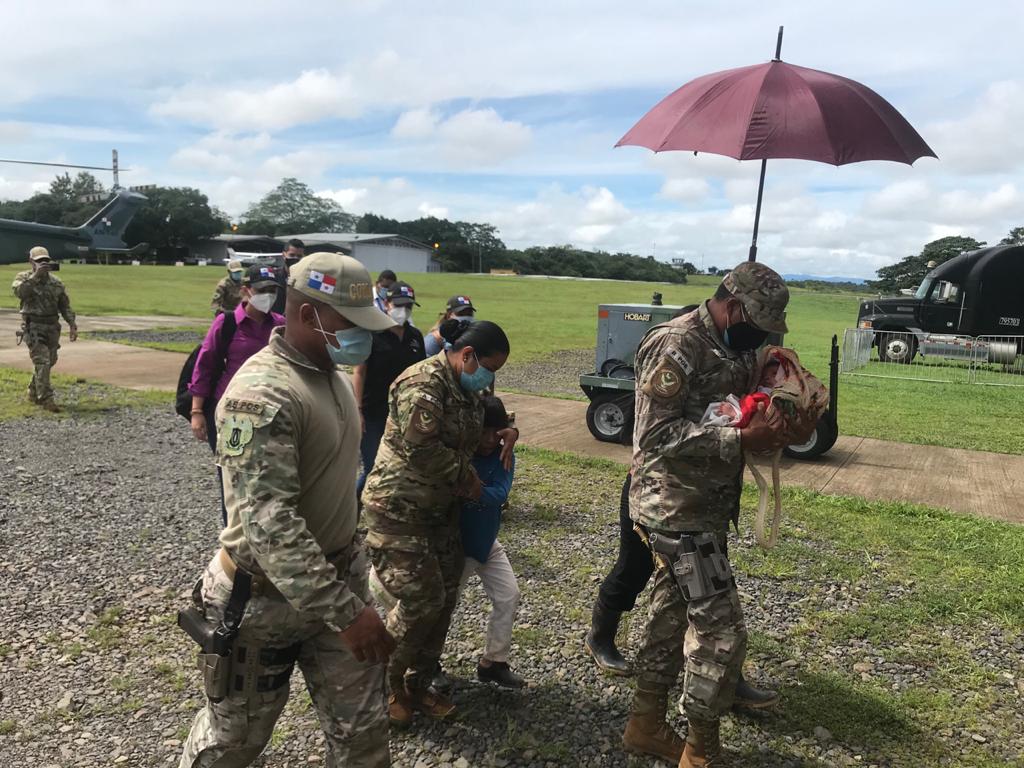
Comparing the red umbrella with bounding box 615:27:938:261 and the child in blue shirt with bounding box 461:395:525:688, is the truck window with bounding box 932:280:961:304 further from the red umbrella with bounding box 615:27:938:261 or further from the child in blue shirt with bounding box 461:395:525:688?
the child in blue shirt with bounding box 461:395:525:688

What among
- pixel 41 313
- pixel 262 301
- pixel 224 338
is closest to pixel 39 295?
pixel 41 313

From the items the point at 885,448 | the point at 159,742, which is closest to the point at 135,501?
the point at 159,742

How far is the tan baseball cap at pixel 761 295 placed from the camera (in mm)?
2932

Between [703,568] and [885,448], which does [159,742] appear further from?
[885,448]

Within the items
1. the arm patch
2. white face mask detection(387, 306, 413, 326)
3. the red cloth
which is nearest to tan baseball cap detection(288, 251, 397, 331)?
the arm patch

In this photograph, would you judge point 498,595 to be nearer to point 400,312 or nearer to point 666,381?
point 666,381

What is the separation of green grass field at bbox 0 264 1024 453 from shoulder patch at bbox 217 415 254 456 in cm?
977

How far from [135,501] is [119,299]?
30.2 meters

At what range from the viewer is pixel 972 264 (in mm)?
21219

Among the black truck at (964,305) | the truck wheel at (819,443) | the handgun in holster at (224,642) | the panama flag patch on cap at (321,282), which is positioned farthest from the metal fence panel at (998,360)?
the handgun in holster at (224,642)

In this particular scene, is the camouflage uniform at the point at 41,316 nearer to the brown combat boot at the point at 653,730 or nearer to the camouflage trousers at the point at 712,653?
the brown combat boot at the point at 653,730

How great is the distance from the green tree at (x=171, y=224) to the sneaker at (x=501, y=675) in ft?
253

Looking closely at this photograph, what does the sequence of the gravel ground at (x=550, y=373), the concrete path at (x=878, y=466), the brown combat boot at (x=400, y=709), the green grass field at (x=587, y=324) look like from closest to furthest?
1. the brown combat boot at (x=400, y=709)
2. the concrete path at (x=878, y=466)
3. the green grass field at (x=587, y=324)
4. the gravel ground at (x=550, y=373)

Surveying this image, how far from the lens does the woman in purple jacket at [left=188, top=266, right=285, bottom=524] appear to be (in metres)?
4.99
